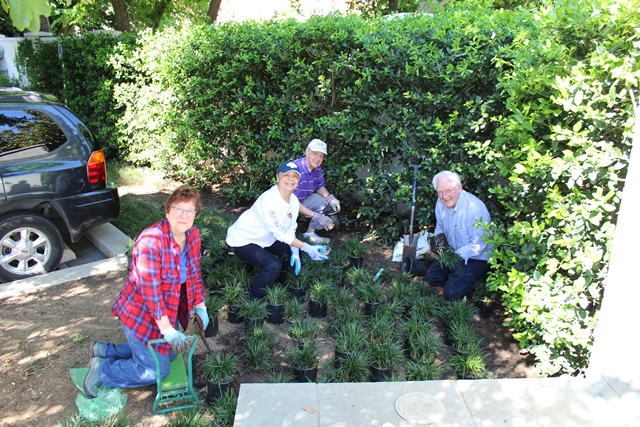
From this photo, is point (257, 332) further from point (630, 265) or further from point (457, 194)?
point (630, 265)

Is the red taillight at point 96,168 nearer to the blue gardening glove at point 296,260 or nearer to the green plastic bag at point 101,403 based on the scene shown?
the blue gardening glove at point 296,260

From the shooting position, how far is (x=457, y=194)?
4.85 m

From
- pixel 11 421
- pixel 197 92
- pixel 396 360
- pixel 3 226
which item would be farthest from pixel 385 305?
pixel 197 92

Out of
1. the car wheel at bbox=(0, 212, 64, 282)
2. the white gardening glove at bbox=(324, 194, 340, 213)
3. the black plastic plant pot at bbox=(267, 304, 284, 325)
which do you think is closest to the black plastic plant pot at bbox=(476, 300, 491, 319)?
the black plastic plant pot at bbox=(267, 304, 284, 325)

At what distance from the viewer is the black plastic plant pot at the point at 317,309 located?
4590mm

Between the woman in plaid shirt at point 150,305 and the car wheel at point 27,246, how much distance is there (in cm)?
211

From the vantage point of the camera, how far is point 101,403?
343cm

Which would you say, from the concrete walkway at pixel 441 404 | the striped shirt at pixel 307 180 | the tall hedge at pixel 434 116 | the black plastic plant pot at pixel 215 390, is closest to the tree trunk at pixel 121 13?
the tall hedge at pixel 434 116

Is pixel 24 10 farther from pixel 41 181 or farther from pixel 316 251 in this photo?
pixel 316 251

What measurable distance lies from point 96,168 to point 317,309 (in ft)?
9.54

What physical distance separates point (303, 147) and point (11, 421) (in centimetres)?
419

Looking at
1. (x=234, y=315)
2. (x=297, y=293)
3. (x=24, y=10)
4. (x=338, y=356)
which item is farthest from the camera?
(x=297, y=293)

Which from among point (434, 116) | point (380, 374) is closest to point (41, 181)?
point (380, 374)

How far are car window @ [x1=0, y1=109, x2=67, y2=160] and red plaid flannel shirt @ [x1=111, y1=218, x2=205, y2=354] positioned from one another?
2.39m
